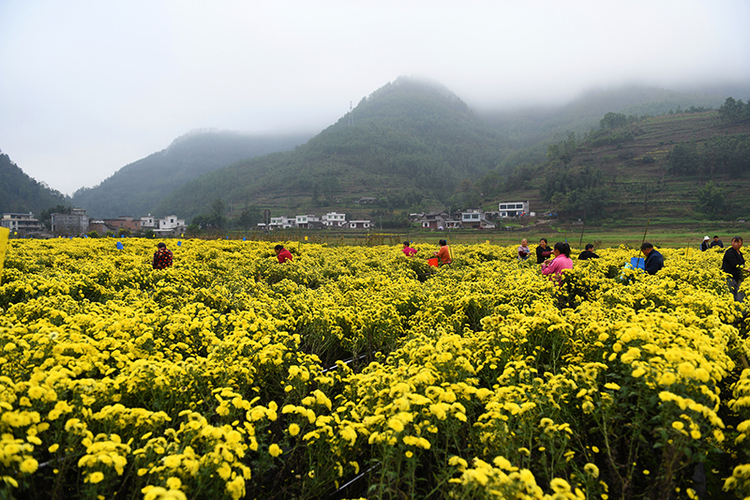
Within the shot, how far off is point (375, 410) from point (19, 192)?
127 m

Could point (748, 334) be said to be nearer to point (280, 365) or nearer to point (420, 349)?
point (420, 349)

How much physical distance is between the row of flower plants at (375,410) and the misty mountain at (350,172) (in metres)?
98.0

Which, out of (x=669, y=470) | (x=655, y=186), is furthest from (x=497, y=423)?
(x=655, y=186)

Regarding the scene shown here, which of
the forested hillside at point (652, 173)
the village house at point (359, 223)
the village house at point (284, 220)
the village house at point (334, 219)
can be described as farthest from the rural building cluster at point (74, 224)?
the forested hillside at point (652, 173)

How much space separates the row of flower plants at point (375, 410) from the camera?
2.21 meters

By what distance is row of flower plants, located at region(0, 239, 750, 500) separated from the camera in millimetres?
2209

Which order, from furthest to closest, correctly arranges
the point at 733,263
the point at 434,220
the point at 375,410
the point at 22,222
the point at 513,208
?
the point at 513,208 < the point at 434,220 < the point at 22,222 < the point at 733,263 < the point at 375,410

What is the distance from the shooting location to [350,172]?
132 metres

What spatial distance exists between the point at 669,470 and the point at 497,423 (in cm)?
98

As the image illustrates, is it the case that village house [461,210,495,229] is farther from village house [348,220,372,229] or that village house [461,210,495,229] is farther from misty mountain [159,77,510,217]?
misty mountain [159,77,510,217]

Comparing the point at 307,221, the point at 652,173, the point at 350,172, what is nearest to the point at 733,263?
the point at 307,221

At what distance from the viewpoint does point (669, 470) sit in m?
2.24

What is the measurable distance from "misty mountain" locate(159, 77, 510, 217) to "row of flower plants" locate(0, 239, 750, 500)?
98.0m

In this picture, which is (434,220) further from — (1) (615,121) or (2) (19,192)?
(2) (19,192)
